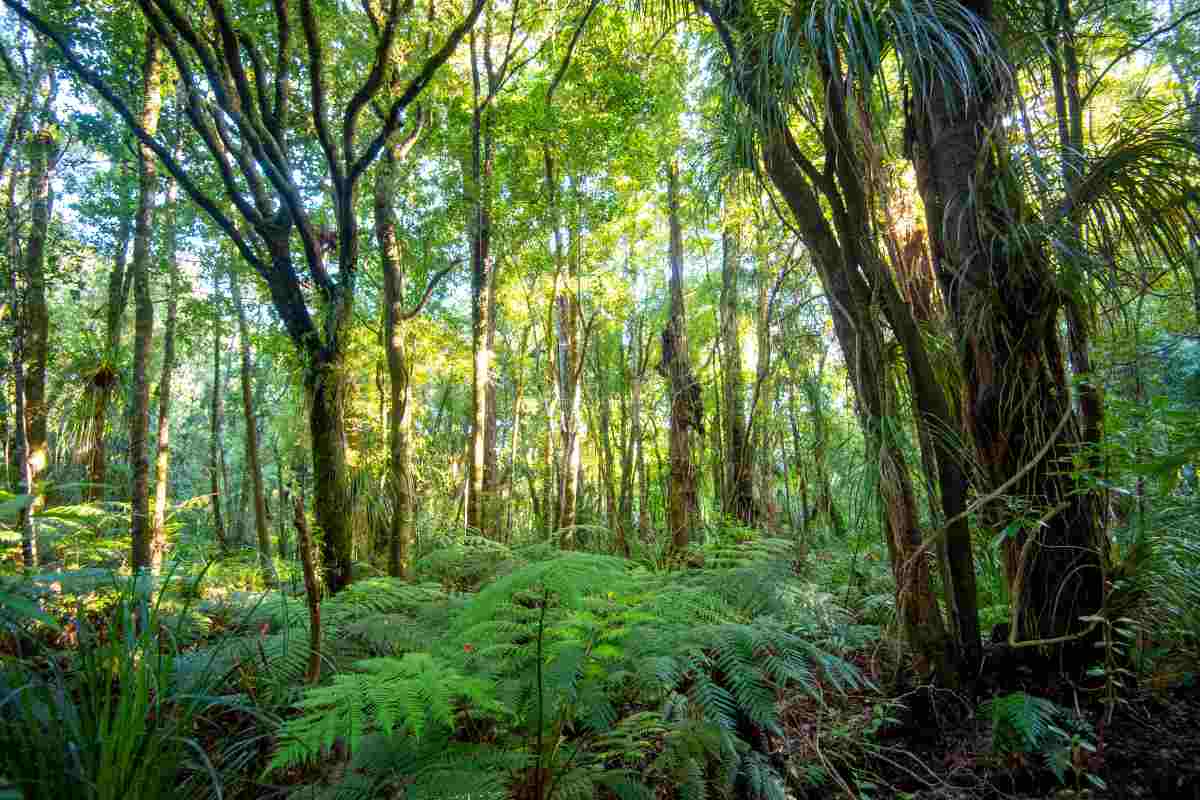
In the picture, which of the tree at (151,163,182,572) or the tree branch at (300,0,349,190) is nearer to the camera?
the tree branch at (300,0,349,190)

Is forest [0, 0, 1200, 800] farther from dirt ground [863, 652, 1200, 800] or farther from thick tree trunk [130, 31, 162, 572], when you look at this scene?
thick tree trunk [130, 31, 162, 572]

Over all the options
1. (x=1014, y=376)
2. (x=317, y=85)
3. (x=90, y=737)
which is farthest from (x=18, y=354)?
(x=1014, y=376)

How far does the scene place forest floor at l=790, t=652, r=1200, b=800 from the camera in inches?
64.1

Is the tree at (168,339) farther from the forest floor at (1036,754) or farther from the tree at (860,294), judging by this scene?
the forest floor at (1036,754)

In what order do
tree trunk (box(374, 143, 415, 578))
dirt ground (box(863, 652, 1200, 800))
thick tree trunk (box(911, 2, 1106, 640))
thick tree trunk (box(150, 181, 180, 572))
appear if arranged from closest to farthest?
1. dirt ground (box(863, 652, 1200, 800))
2. thick tree trunk (box(911, 2, 1106, 640))
3. tree trunk (box(374, 143, 415, 578))
4. thick tree trunk (box(150, 181, 180, 572))

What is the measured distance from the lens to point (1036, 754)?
1802 mm

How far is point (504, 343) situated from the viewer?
12711mm

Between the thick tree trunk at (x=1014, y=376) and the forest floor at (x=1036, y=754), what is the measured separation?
28 cm

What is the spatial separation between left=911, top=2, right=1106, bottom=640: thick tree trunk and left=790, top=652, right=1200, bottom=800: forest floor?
0.28 metres

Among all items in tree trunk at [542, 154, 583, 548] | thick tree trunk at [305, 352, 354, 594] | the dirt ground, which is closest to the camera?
the dirt ground

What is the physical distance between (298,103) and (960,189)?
6.49m

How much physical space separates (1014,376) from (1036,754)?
1304 millimetres

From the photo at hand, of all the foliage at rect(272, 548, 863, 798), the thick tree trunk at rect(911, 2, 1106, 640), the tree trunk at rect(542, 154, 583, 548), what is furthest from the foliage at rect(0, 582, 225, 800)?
the tree trunk at rect(542, 154, 583, 548)

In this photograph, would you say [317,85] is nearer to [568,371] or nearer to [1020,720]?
[568,371]
